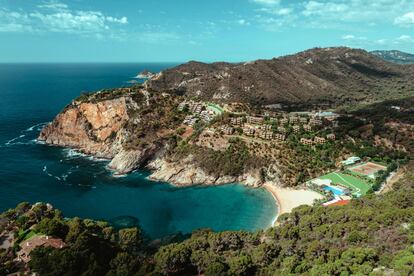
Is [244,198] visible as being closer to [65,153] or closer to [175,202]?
[175,202]

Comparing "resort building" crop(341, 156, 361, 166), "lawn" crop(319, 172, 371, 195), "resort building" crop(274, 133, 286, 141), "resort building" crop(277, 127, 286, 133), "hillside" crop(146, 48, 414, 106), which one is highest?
"hillside" crop(146, 48, 414, 106)

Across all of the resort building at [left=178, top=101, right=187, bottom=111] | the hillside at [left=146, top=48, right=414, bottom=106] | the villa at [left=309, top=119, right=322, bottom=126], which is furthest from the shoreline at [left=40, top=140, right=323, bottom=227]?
the hillside at [left=146, top=48, right=414, bottom=106]

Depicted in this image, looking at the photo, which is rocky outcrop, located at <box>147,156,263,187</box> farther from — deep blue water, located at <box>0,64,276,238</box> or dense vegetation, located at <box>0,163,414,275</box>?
dense vegetation, located at <box>0,163,414,275</box>

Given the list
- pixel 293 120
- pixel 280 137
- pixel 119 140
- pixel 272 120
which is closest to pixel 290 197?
pixel 280 137

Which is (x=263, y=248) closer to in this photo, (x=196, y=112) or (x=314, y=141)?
(x=314, y=141)

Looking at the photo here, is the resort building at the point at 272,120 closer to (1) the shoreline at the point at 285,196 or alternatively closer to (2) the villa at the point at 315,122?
(2) the villa at the point at 315,122
